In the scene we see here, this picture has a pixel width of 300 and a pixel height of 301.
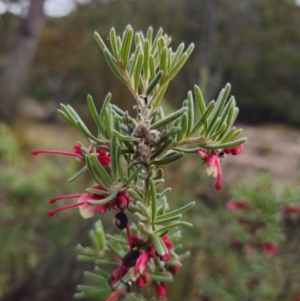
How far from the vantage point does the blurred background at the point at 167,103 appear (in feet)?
7.06

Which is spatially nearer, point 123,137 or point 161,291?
point 123,137

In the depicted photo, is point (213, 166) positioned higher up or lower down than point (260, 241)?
higher up

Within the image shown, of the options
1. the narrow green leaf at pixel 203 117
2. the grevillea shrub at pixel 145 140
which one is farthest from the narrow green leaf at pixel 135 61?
the narrow green leaf at pixel 203 117

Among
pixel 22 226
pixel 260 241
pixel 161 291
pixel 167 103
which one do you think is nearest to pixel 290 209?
pixel 260 241

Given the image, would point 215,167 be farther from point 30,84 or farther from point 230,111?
point 30,84

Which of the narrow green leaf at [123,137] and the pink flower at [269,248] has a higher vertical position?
the narrow green leaf at [123,137]

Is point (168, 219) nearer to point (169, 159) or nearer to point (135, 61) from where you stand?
point (169, 159)

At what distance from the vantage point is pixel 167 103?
2939 millimetres

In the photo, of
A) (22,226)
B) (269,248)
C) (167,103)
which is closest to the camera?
(269,248)

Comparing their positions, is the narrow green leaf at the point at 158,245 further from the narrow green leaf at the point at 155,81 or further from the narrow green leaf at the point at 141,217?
the narrow green leaf at the point at 155,81

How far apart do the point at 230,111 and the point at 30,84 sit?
474 inches

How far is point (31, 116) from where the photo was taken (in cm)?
1042

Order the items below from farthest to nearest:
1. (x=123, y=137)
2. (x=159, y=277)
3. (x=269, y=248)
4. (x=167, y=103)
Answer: (x=167, y=103) < (x=269, y=248) < (x=159, y=277) < (x=123, y=137)

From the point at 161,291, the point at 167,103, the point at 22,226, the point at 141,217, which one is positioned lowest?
the point at 22,226
